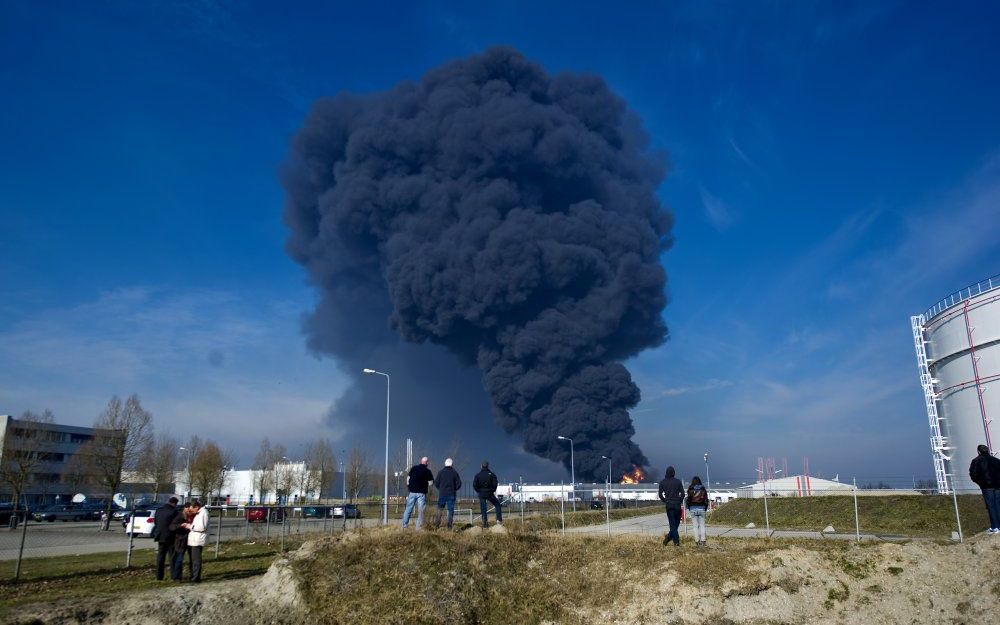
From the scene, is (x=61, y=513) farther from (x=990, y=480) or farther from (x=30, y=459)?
(x=990, y=480)

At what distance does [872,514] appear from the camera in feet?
109

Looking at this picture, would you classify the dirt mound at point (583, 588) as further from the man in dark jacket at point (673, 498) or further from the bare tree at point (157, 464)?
the bare tree at point (157, 464)

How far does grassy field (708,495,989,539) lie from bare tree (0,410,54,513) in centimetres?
4500

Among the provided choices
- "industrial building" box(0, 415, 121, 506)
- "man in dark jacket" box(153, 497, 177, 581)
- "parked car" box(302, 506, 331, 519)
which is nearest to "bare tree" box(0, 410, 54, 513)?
"industrial building" box(0, 415, 121, 506)

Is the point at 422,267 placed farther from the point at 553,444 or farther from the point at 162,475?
the point at 162,475

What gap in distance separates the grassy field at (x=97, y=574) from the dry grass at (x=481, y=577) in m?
3.83

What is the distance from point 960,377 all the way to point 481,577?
3491cm

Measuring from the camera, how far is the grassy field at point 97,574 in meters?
13.5

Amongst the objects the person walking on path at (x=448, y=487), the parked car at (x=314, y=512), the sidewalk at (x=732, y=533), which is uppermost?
the person walking on path at (x=448, y=487)

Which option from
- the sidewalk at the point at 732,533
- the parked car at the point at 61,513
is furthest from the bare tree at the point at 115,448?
the sidewalk at the point at 732,533

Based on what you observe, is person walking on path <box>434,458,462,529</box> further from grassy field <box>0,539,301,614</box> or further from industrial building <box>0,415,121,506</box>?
industrial building <box>0,415,121,506</box>

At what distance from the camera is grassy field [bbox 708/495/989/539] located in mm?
25438

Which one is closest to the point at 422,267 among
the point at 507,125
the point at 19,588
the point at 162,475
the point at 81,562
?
the point at 507,125

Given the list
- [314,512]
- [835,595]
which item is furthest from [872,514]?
[314,512]
